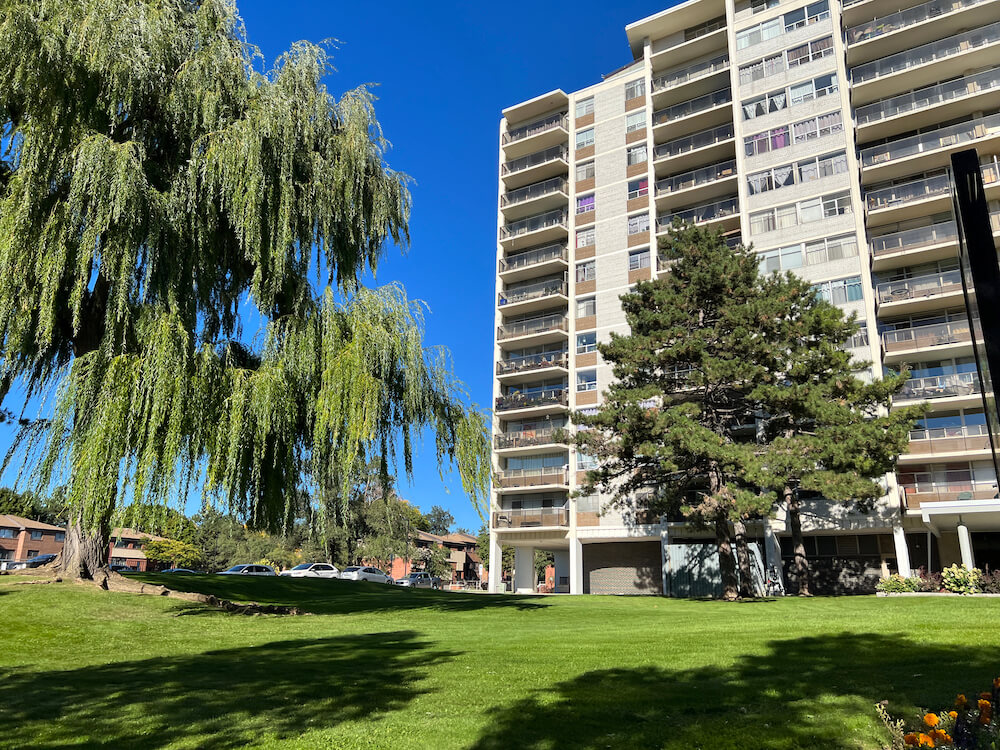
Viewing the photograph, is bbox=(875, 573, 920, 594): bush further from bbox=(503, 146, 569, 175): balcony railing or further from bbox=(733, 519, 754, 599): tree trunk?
bbox=(503, 146, 569, 175): balcony railing

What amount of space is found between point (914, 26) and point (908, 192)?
33.4 ft

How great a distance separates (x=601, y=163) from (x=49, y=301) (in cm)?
4776

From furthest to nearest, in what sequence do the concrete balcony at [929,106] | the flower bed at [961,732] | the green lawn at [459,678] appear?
the concrete balcony at [929,106]
the green lawn at [459,678]
the flower bed at [961,732]

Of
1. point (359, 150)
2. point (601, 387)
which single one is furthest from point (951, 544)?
point (359, 150)

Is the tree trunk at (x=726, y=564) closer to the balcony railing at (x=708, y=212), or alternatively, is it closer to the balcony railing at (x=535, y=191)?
the balcony railing at (x=708, y=212)

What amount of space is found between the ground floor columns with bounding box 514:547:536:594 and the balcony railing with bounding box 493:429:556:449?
367 inches

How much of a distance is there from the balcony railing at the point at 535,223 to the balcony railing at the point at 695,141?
893cm

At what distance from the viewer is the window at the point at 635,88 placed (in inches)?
2142

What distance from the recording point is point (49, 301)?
1295cm

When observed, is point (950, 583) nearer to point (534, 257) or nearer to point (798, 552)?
point (798, 552)

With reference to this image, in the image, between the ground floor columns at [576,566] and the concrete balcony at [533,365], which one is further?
the concrete balcony at [533,365]

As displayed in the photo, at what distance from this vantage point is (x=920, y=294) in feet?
128

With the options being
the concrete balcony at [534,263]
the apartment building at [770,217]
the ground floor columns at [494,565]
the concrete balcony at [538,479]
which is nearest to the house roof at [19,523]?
the ground floor columns at [494,565]

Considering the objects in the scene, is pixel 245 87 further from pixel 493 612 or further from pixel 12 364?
pixel 493 612
